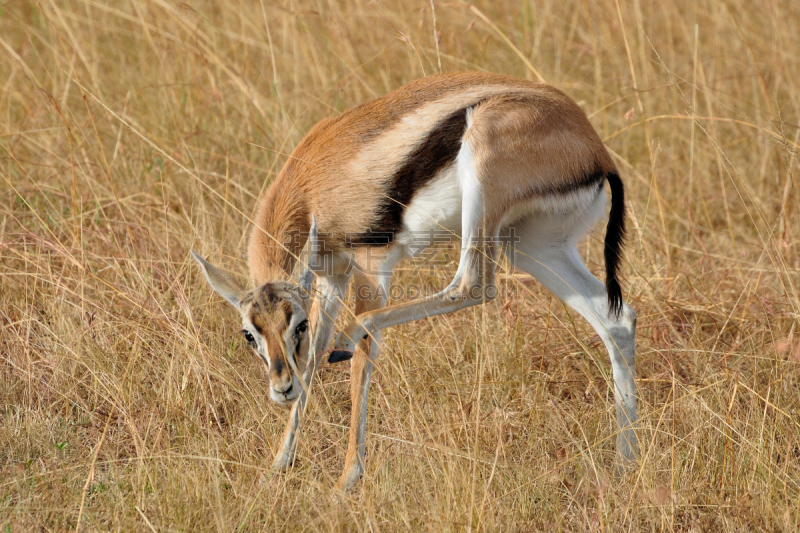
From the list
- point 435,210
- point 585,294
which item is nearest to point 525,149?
point 435,210

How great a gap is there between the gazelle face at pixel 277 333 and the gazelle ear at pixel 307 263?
0.13m

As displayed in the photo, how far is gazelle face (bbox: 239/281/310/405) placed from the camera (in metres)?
3.31

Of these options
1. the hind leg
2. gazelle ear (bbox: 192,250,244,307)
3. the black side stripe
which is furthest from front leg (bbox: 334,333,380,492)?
the hind leg

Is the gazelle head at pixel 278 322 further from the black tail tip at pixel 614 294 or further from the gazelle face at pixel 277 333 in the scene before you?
the black tail tip at pixel 614 294

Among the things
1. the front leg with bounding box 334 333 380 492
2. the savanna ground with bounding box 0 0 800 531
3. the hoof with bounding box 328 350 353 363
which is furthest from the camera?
the front leg with bounding box 334 333 380 492

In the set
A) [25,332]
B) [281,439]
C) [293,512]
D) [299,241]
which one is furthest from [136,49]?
[293,512]

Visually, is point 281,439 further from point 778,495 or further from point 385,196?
point 778,495

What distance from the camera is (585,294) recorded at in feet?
12.6

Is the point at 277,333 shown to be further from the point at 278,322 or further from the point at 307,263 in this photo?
the point at 307,263

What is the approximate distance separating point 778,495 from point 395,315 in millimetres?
1690

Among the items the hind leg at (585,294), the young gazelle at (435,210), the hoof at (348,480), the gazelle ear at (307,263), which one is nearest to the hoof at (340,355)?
the young gazelle at (435,210)

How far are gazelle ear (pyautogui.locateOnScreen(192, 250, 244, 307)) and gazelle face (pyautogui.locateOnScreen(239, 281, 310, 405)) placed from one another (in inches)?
2.8

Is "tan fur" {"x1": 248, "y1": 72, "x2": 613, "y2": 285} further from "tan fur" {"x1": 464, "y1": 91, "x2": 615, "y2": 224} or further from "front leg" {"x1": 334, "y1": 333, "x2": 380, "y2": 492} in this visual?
"front leg" {"x1": 334, "y1": 333, "x2": 380, "y2": 492}

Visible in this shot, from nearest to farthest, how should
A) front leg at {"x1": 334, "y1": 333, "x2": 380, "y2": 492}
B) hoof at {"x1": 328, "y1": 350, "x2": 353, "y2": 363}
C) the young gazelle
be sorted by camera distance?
hoof at {"x1": 328, "y1": 350, "x2": 353, "y2": 363} → front leg at {"x1": 334, "y1": 333, "x2": 380, "y2": 492} → the young gazelle
